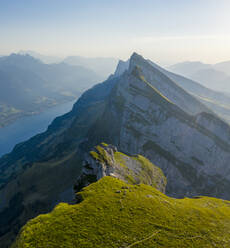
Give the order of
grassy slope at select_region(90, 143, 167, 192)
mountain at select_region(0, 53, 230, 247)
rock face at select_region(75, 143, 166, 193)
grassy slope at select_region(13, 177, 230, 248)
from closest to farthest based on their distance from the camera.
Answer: grassy slope at select_region(13, 177, 230, 248), rock face at select_region(75, 143, 166, 193), grassy slope at select_region(90, 143, 167, 192), mountain at select_region(0, 53, 230, 247)

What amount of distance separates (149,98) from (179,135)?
104 feet

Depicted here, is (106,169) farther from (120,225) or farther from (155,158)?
(155,158)

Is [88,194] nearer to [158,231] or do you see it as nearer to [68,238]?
[68,238]

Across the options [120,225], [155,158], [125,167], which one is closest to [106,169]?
[125,167]

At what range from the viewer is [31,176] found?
129750 mm

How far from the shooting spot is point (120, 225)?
995 inches

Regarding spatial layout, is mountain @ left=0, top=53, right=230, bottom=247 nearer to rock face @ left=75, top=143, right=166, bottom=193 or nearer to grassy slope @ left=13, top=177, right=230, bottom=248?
rock face @ left=75, top=143, right=166, bottom=193

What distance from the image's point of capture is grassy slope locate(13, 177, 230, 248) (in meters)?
22.7

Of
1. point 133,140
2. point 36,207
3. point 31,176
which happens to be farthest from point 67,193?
point 133,140

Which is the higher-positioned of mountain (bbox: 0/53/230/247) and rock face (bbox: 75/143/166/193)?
rock face (bbox: 75/143/166/193)

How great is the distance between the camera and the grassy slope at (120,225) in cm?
2269

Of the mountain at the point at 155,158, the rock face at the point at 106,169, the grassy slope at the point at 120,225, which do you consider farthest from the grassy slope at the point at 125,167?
the mountain at the point at 155,158

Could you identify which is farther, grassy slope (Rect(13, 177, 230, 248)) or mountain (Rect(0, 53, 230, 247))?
mountain (Rect(0, 53, 230, 247))

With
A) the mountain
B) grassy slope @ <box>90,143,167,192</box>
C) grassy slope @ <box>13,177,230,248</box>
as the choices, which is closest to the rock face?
grassy slope @ <box>90,143,167,192</box>
